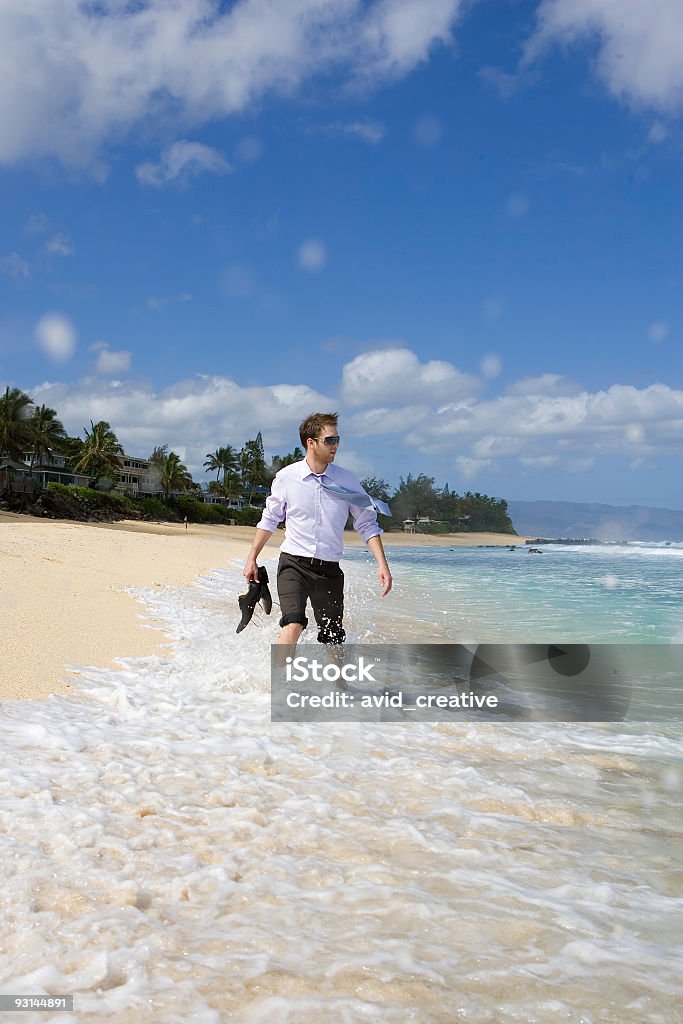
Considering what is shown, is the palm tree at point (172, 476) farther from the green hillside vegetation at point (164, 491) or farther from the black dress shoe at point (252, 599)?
the black dress shoe at point (252, 599)

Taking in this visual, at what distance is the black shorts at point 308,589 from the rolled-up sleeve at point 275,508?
24 centimetres

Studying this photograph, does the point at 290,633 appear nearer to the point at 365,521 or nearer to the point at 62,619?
the point at 365,521

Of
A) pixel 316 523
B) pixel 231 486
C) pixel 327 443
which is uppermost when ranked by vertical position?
pixel 231 486

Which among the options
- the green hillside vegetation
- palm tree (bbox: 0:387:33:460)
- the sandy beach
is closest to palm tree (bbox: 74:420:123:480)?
the green hillside vegetation

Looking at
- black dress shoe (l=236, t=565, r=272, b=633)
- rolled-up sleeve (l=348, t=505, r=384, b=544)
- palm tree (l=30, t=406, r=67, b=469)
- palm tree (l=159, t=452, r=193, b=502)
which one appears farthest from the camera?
palm tree (l=159, t=452, r=193, b=502)

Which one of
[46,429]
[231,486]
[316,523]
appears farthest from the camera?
[231,486]

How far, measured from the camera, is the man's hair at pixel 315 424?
518 cm

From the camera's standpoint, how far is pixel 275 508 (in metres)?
5.34

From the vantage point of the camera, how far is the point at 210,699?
5434mm

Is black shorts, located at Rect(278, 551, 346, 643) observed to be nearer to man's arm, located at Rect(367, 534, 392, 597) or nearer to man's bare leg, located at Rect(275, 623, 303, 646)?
man's bare leg, located at Rect(275, 623, 303, 646)

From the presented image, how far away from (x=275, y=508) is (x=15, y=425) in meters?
67.5

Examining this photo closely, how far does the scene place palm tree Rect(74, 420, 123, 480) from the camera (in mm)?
92062

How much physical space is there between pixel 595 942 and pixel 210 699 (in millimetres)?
3466

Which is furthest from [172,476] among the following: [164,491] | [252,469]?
[252,469]
